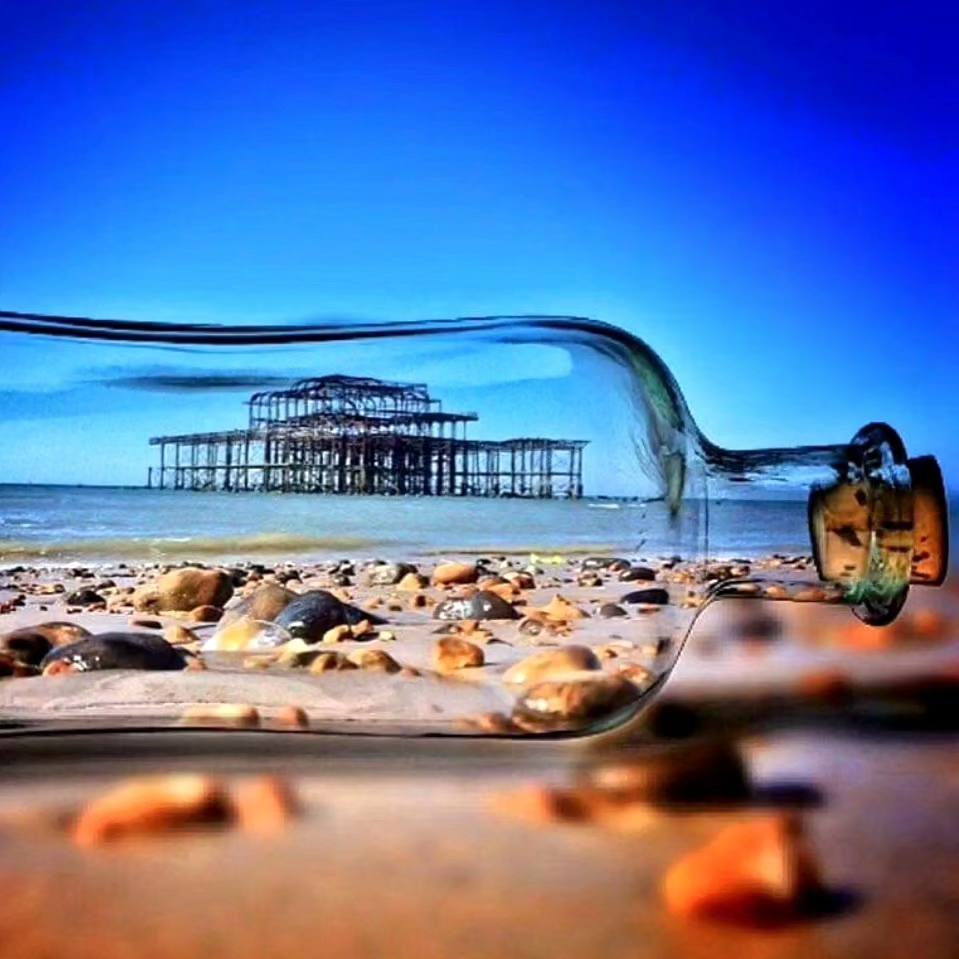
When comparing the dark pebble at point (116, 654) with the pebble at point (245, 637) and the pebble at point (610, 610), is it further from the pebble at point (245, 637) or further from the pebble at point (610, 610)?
the pebble at point (610, 610)

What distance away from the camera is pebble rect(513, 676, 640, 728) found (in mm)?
647

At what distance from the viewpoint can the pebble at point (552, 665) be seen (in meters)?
0.68

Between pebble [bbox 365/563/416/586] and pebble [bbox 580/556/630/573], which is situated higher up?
pebble [bbox 580/556/630/573]

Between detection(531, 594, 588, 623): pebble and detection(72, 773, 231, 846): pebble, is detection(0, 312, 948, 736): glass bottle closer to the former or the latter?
detection(531, 594, 588, 623): pebble

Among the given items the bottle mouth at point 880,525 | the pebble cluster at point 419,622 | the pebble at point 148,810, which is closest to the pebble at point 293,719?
the pebble cluster at point 419,622

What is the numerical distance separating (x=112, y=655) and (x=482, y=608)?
0.27m

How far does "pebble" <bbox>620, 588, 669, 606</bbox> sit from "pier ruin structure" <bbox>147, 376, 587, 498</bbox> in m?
0.08

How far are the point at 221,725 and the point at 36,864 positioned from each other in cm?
20

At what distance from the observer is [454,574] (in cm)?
81

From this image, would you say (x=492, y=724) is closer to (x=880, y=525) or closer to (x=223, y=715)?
(x=223, y=715)

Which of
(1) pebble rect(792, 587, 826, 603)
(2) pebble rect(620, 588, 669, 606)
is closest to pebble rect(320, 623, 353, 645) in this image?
(2) pebble rect(620, 588, 669, 606)

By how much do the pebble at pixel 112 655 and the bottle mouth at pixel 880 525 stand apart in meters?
0.43

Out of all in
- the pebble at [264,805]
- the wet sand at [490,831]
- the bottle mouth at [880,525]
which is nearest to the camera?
the wet sand at [490,831]

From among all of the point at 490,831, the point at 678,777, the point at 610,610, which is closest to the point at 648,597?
the point at 610,610
